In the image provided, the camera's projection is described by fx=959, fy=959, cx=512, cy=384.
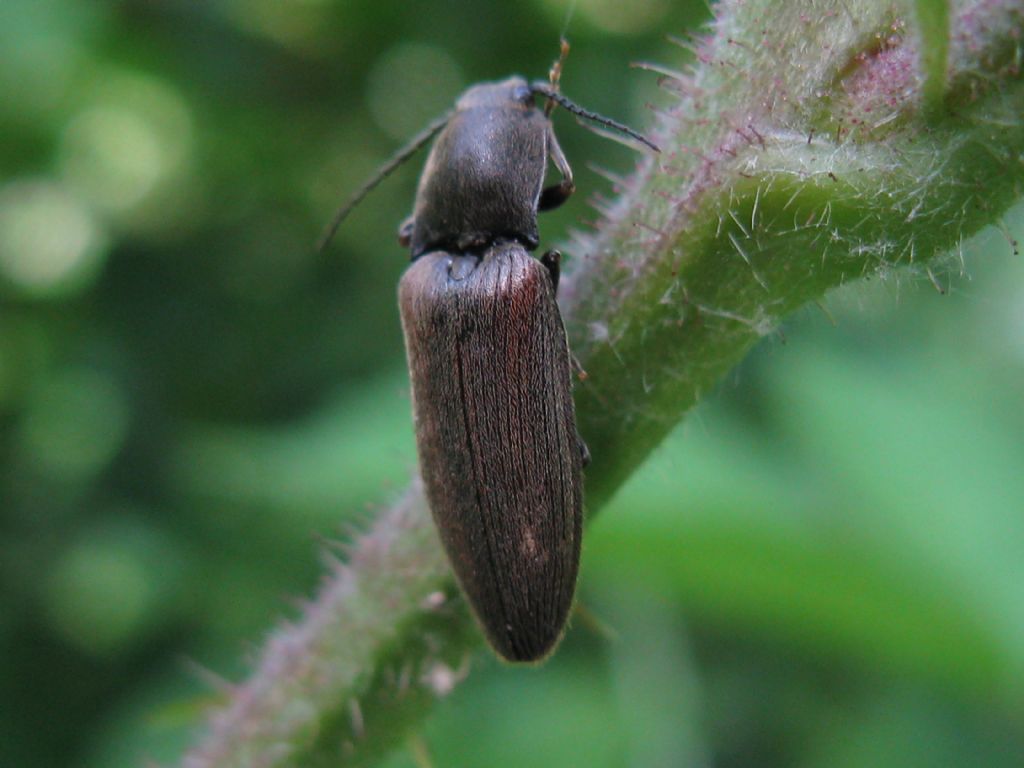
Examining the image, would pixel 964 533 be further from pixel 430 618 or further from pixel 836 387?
pixel 430 618

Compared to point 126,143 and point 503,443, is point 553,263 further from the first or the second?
point 126,143

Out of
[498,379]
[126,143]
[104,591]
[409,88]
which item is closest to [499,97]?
[498,379]

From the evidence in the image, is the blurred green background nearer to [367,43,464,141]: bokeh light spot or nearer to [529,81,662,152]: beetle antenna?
[367,43,464,141]: bokeh light spot

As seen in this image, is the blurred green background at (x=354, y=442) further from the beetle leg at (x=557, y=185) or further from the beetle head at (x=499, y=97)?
the beetle head at (x=499, y=97)

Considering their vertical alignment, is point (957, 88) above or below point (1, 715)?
above

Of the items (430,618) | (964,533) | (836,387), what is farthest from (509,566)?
(836,387)
